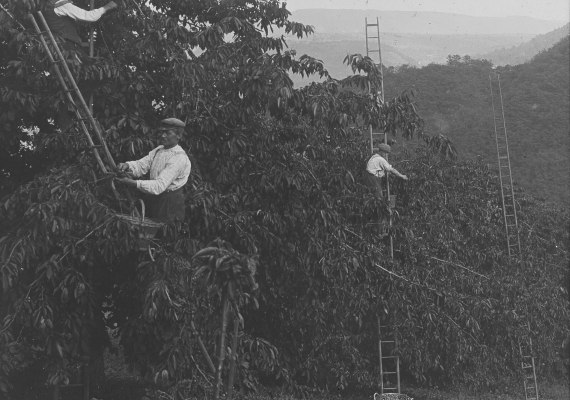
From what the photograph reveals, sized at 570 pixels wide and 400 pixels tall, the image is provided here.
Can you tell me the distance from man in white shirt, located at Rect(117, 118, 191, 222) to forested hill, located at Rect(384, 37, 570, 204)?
71.1ft

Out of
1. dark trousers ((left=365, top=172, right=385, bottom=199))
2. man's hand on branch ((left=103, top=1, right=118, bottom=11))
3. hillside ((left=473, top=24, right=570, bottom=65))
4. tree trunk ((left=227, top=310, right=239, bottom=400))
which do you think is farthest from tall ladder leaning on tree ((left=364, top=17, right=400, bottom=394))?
hillside ((left=473, top=24, right=570, bottom=65))

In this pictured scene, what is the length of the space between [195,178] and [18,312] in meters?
2.08

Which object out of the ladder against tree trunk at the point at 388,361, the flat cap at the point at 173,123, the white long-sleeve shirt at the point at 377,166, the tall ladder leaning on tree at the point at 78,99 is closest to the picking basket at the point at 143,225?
the tall ladder leaning on tree at the point at 78,99

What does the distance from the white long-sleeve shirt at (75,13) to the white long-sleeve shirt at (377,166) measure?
163 inches

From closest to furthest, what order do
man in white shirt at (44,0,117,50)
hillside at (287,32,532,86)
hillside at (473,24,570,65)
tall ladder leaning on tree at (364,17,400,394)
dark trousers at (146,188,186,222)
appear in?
dark trousers at (146,188,186,222)
man in white shirt at (44,0,117,50)
tall ladder leaning on tree at (364,17,400,394)
hillside at (473,24,570,65)
hillside at (287,32,532,86)

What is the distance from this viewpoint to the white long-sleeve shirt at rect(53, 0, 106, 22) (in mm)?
6582

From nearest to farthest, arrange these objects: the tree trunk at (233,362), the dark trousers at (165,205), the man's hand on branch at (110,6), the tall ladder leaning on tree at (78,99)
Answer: the tree trunk at (233,362)
the tall ladder leaning on tree at (78,99)
the dark trousers at (165,205)
the man's hand on branch at (110,6)

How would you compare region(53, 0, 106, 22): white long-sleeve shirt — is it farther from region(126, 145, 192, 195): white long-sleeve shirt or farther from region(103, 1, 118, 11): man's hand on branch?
region(126, 145, 192, 195): white long-sleeve shirt

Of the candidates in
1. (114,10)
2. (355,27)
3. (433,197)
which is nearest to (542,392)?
(433,197)

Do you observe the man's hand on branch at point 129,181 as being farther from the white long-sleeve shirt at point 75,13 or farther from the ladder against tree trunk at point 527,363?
the ladder against tree trunk at point 527,363

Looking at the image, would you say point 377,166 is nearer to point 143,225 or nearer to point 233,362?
point 143,225

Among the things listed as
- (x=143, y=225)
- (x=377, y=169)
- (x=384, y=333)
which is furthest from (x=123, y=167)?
(x=384, y=333)

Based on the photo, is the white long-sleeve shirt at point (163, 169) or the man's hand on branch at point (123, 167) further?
the man's hand on branch at point (123, 167)

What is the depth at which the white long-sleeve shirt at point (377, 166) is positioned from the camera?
933cm
